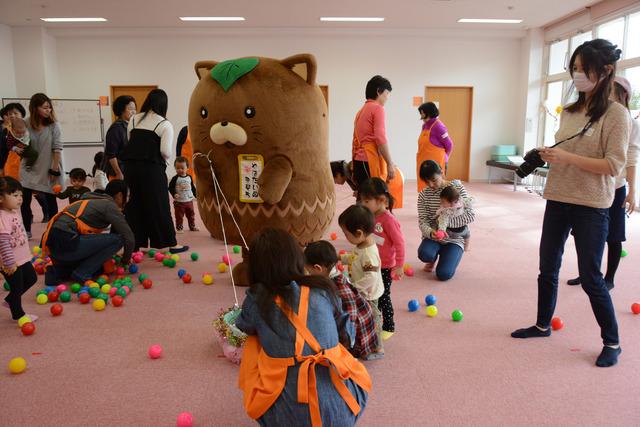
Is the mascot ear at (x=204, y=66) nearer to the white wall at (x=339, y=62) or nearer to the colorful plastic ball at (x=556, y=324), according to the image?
the colorful plastic ball at (x=556, y=324)

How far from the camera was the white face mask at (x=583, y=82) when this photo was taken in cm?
229

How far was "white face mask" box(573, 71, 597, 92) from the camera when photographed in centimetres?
229

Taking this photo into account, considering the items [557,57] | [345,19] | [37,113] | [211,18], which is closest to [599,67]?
[37,113]

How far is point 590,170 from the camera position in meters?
2.29

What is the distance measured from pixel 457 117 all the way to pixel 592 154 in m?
8.87

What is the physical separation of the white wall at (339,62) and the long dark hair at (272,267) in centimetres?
936

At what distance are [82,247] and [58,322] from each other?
0.80m

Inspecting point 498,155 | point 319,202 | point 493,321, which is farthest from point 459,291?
point 498,155

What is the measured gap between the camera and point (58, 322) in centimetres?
311

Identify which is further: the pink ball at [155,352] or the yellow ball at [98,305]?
the yellow ball at [98,305]

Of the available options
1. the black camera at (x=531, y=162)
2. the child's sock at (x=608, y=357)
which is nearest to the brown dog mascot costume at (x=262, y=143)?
the black camera at (x=531, y=162)

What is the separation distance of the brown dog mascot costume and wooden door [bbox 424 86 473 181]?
25.9ft

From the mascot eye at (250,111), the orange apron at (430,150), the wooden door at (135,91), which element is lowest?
the orange apron at (430,150)

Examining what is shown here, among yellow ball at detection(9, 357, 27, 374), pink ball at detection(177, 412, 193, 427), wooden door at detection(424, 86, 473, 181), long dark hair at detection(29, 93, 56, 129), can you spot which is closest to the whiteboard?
long dark hair at detection(29, 93, 56, 129)
